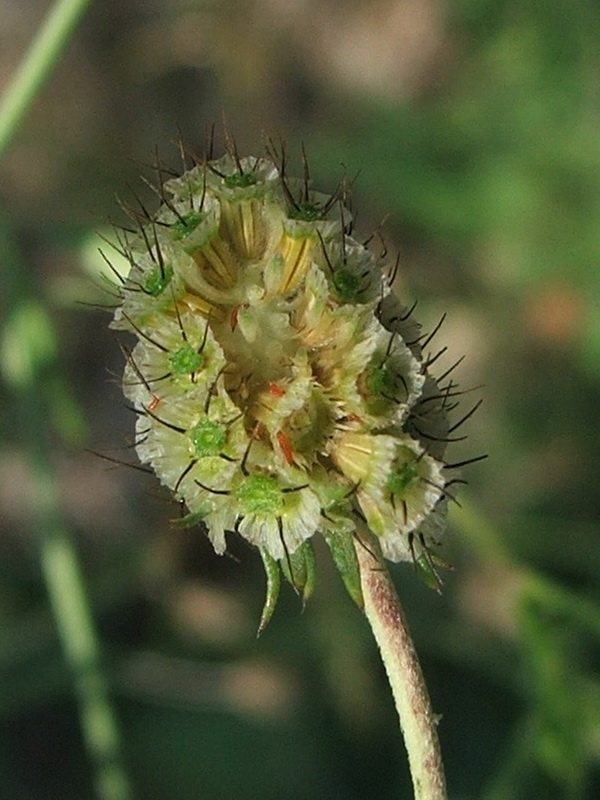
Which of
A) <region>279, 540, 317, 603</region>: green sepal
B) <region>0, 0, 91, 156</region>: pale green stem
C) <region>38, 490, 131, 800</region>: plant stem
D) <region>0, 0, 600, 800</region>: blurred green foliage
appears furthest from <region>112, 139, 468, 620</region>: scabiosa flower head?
<region>0, 0, 600, 800</region>: blurred green foliage

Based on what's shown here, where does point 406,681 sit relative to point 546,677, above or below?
below

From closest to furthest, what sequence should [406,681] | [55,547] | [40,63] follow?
1. [406,681]
2. [40,63]
3. [55,547]

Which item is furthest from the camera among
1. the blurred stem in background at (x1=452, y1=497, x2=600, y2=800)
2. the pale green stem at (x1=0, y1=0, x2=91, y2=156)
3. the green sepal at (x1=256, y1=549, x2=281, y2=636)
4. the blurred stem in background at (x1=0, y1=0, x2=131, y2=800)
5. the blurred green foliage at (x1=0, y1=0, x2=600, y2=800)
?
the blurred green foliage at (x1=0, y1=0, x2=600, y2=800)

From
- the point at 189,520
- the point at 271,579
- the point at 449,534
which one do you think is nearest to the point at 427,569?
the point at 271,579

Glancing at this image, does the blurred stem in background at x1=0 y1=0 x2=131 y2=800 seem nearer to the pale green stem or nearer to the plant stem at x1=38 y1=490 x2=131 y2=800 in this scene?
the plant stem at x1=38 y1=490 x2=131 y2=800

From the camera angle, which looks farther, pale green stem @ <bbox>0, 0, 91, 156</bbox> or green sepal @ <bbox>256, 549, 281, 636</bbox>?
pale green stem @ <bbox>0, 0, 91, 156</bbox>

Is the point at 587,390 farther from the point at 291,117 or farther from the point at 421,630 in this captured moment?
the point at 291,117

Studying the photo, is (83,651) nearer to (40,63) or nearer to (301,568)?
(40,63)
